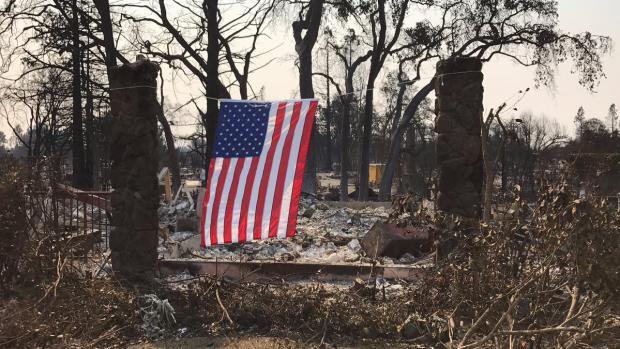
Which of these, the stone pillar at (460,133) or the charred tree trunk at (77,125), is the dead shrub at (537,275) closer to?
the stone pillar at (460,133)

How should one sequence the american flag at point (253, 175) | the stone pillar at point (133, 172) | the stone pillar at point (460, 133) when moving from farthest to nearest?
the stone pillar at point (133, 172) → the stone pillar at point (460, 133) → the american flag at point (253, 175)

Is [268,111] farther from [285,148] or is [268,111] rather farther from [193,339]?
[193,339]

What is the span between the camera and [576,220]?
3551mm

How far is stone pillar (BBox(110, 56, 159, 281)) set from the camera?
21.9 feet

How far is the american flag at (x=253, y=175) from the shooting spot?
6.25 meters

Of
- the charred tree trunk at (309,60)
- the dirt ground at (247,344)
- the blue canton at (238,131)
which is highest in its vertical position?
the charred tree trunk at (309,60)

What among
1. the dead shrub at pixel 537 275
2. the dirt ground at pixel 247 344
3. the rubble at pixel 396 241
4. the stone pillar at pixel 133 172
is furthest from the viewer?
the rubble at pixel 396 241

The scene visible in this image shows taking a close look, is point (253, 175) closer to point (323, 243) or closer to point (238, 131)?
point (238, 131)

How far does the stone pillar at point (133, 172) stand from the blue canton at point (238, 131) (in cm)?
103

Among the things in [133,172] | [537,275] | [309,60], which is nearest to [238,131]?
[133,172]

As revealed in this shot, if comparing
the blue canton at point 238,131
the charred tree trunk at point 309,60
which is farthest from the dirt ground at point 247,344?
the charred tree trunk at point 309,60

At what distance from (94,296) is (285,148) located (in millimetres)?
2547

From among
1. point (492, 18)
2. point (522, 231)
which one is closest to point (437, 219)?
point (522, 231)

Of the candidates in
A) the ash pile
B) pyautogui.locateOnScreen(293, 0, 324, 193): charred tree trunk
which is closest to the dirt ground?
the ash pile
